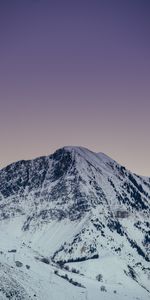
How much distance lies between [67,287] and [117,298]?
90.5ft

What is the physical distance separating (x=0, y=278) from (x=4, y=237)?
82.8m

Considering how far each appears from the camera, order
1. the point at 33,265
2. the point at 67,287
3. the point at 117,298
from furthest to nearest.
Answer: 1. the point at 117,298
2. the point at 33,265
3. the point at 67,287

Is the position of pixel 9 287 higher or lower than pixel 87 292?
higher

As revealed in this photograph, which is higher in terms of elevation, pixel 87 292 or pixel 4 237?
pixel 4 237

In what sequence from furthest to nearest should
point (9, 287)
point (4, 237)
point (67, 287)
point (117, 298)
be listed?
point (4, 237), point (117, 298), point (67, 287), point (9, 287)

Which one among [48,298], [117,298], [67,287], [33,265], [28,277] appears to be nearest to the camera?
[48,298]

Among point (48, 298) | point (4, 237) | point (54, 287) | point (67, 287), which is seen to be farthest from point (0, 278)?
point (4, 237)

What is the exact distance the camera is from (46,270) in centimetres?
15312

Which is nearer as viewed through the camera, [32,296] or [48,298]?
[32,296]

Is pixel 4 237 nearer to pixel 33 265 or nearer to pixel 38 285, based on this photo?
pixel 33 265

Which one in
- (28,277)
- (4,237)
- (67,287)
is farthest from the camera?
(4,237)

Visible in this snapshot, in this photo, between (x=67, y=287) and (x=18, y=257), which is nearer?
(x=67, y=287)

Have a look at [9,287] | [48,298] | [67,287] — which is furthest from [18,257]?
[9,287]

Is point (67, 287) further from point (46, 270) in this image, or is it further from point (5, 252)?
point (5, 252)
